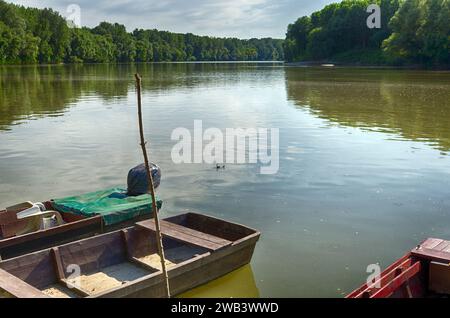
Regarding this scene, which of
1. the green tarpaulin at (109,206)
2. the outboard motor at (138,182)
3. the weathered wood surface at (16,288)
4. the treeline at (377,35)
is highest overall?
the treeline at (377,35)

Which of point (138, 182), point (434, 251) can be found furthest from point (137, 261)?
point (434, 251)

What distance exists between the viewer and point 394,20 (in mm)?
87062

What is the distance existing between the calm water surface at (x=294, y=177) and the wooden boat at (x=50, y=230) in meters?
2.44

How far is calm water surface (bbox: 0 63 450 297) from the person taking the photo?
9867mm

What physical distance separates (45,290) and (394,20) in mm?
87946

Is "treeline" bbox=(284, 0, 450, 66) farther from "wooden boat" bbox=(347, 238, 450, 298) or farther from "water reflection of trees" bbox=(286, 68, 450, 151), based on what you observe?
"wooden boat" bbox=(347, 238, 450, 298)

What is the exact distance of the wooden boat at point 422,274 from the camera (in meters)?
7.10

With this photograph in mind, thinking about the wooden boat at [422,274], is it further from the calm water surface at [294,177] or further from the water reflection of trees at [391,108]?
the water reflection of trees at [391,108]

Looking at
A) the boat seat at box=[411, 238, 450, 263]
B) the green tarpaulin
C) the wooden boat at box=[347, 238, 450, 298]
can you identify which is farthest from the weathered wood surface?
the boat seat at box=[411, 238, 450, 263]

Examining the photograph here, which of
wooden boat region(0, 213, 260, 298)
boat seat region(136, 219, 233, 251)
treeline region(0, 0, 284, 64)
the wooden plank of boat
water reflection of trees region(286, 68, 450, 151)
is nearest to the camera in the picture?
wooden boat region(0, 213, 260, 298)

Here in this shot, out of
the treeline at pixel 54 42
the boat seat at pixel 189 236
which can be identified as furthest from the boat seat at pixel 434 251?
the treeline at pixel 54 42

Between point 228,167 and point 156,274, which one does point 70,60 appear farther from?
point 156,274

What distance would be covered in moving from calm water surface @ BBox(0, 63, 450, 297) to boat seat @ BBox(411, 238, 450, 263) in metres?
1.38
